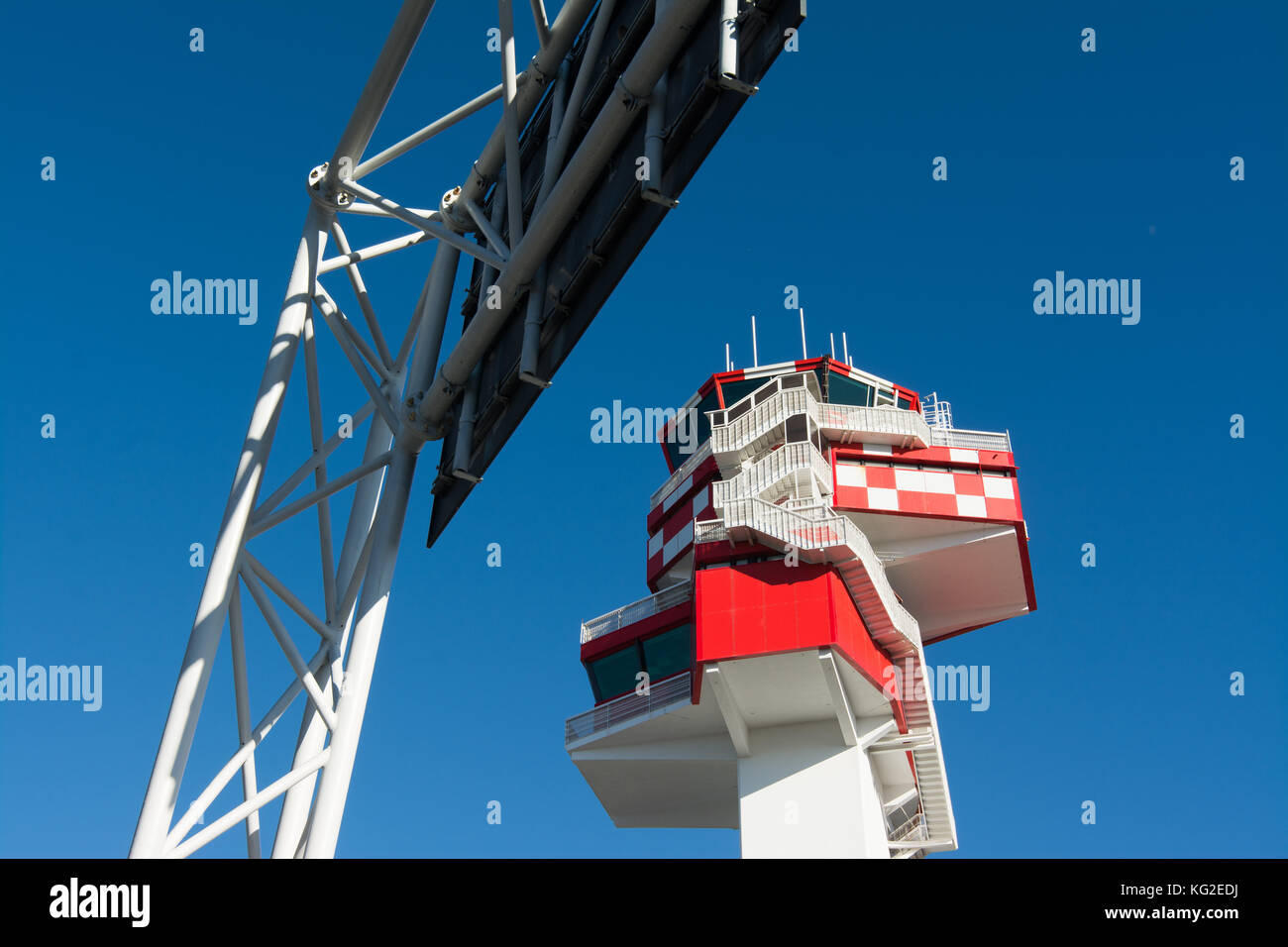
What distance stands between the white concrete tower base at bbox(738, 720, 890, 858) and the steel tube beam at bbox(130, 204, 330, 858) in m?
22.1

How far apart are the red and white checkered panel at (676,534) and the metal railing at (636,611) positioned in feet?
3.19

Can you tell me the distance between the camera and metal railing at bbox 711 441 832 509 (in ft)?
119

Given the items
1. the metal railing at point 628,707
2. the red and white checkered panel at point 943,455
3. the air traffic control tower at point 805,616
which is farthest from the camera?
the red and white checkered panel at point 943,455

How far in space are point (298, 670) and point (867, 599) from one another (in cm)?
2257

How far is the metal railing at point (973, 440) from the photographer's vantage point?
3816cm

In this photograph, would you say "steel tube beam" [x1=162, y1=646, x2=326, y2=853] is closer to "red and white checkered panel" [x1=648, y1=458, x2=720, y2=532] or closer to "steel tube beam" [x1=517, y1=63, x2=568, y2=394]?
"steel tube beam" [x1=517, y1=63, x2=568, y2=394]

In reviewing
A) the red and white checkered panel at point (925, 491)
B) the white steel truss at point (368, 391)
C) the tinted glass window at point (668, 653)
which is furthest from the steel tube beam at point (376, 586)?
the red and white checkered panel at point (925, 491)

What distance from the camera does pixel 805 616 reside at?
32.5 meters

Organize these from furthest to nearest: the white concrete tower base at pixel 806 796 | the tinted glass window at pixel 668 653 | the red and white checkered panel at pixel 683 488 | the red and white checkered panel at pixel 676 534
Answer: the red and white checkered panel at pixel 683 488 → the red and white checkered panel at pixel 676 534 → the tinted glass window at pixel 668 653 → the white concrete tower base at pixel 806 796

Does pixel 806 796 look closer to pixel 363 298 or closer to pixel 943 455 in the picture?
pixel 943 455

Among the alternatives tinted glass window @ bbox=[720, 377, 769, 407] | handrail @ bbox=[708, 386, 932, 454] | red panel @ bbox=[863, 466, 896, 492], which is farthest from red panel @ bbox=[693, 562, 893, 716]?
tinted glass window @ bbox=[720, 377, 769, 407]

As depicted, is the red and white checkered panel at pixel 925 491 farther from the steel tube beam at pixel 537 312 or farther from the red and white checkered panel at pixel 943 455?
the steel tube beam at pixel 537 312

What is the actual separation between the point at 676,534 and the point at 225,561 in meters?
26.8

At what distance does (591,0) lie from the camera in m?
14.7
